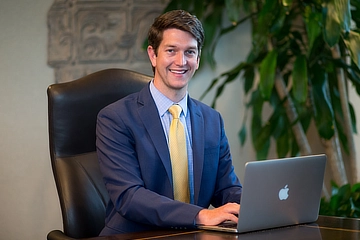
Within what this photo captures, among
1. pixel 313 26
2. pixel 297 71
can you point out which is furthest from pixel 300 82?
pixel 313 26

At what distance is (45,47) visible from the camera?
12.1 ft

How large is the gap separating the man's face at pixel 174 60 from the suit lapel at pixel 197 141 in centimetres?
9

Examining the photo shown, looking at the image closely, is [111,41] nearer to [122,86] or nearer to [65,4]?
[65,4]

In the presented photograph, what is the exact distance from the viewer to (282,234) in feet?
5.98

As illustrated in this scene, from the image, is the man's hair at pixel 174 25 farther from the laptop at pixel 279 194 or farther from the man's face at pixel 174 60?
the laptop at pixel 279 194

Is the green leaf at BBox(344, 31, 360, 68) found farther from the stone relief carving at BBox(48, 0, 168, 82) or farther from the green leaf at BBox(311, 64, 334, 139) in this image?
the stone relief carving at BBox(48, 0, 168, 82)

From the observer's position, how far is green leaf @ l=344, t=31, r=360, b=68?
127 inches

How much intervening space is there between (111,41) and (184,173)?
1818mm

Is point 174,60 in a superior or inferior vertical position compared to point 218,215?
superior

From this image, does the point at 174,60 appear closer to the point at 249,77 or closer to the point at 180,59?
the point at 180,59

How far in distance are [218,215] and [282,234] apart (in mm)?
188

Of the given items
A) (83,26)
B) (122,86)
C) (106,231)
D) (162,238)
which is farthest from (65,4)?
(162,238)

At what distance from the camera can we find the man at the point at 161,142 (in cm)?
211

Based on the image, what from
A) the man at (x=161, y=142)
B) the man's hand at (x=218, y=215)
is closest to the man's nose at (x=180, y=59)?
the man at (x=161, y=142)
